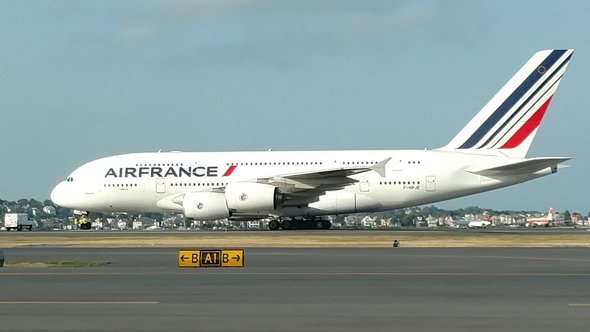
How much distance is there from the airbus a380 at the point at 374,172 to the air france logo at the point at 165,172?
0.06 m

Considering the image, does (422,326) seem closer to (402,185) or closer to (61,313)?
(61,313)

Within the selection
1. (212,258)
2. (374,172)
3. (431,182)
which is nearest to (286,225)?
(374,172)

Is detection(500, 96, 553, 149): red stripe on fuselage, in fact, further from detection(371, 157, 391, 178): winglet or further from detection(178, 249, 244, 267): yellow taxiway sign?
detection(178, 249, 244, 267): yellow taxiway sign

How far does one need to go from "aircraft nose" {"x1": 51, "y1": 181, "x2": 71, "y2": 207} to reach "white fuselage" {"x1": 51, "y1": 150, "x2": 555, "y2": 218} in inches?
101

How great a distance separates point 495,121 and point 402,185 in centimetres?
604

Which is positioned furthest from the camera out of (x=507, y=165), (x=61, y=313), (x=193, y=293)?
(x=507, y=165)

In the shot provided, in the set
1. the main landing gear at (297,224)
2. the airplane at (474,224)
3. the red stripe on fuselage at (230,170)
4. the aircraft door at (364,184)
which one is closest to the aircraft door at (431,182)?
the aircraft door at (364,184)

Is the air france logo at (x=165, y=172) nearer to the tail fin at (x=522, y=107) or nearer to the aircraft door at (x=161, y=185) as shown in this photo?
the aircraft door at (x=161, y=185)

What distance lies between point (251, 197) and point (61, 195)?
14185mm

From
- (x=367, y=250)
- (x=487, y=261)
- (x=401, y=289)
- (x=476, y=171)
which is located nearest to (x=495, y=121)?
(x=476, y=171)

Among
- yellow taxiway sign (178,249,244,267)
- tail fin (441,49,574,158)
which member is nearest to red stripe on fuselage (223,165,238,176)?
tail fin (441,49,574,158)

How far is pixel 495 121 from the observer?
162ft

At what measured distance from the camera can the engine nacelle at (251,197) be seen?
47812 mm

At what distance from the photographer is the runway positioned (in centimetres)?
1250
